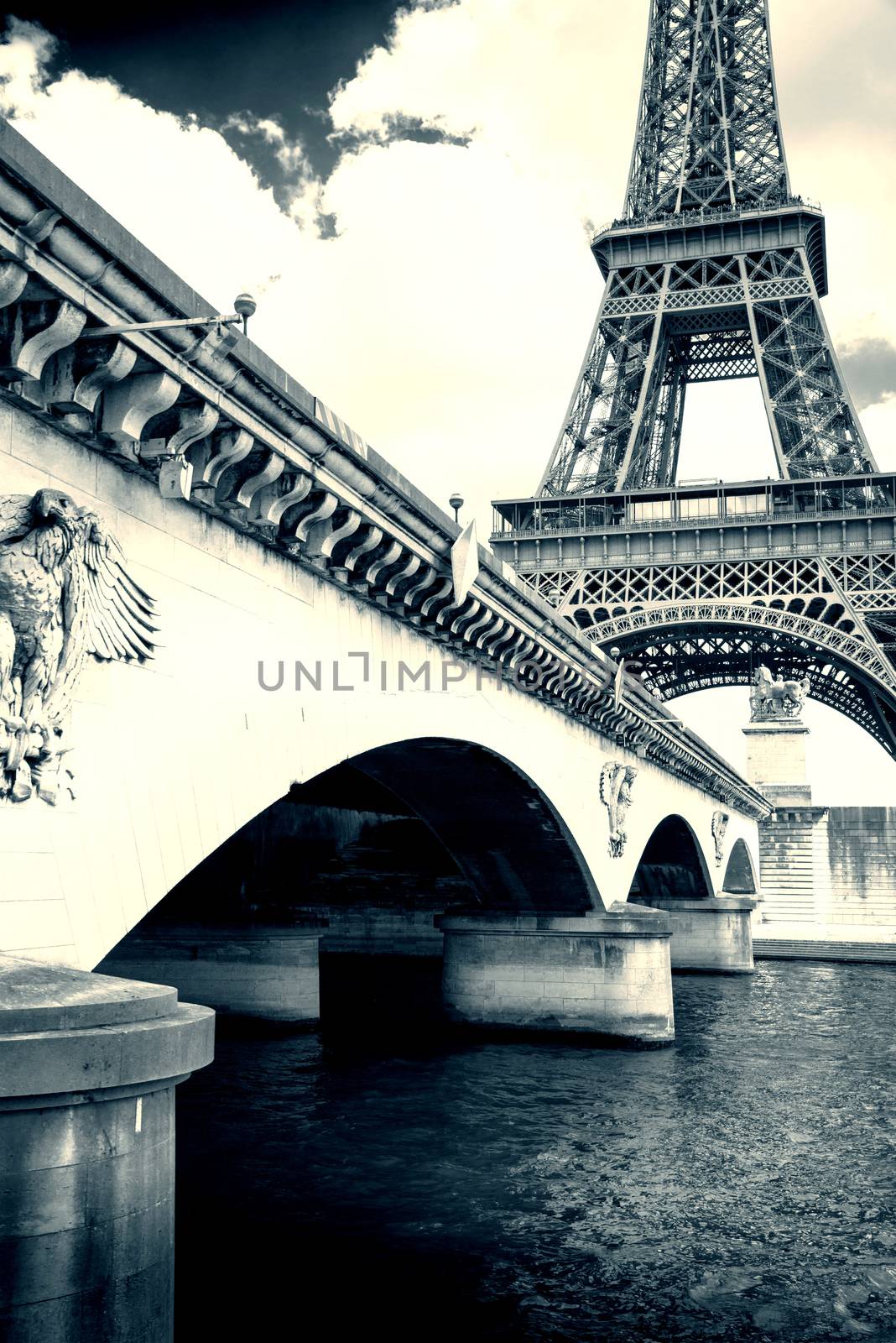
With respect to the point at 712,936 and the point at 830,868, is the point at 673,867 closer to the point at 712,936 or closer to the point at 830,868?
the point at 712,936

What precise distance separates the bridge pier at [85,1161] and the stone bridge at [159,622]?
0.05 ft

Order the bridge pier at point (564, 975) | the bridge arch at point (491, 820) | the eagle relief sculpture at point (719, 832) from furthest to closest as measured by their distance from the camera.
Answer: the eagle relief sculpture at point (719, 832), the bridge pier at point (564, 975), the bridge arch at point (491, 820)

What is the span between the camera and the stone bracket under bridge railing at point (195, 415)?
6609mm

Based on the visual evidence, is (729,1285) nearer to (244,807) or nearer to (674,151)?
(244,807)

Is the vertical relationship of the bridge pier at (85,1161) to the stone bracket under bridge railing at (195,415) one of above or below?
below

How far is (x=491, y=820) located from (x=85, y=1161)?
17.7 m

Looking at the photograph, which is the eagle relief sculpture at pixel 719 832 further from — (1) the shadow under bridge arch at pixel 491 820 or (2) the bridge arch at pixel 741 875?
(1) the shadow under bridge arch at pixel 491 820

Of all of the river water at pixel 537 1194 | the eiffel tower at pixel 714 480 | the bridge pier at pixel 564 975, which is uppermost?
the eiffel tower at pixel 714 480

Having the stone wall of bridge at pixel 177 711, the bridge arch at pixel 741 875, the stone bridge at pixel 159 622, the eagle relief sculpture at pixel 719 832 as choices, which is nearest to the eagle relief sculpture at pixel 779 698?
the bridge arch at pixel 741 875

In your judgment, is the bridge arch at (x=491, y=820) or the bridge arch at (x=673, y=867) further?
the bridge arch at (x=673, y=867)

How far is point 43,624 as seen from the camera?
21.7 feet

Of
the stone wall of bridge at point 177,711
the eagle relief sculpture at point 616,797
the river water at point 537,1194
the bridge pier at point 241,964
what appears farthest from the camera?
the eagle relief sculpture at point 616,797

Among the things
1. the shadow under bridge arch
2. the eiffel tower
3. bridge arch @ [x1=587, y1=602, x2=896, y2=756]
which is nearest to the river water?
the shadow under bridge arch

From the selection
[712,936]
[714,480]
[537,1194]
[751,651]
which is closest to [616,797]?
[537,1194]
